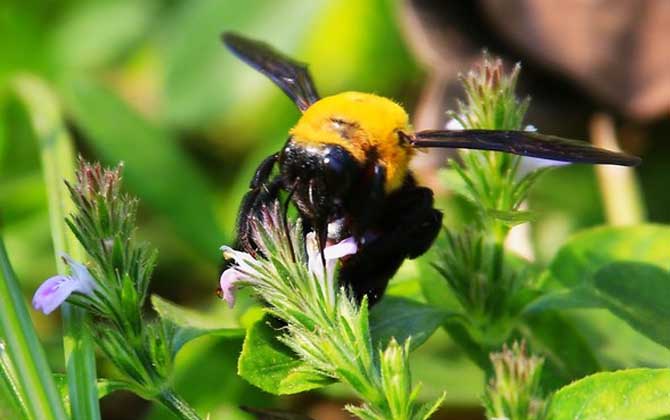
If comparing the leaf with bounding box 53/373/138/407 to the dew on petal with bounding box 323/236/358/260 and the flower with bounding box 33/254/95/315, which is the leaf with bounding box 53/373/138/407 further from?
the dew on petal with bounding box 323/236/358/260

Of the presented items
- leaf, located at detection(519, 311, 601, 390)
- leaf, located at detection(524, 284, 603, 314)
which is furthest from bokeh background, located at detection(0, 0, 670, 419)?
leaf, located at detection(524, 284, 603, 314)

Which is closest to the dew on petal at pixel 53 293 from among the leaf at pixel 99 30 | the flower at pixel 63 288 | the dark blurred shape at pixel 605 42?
the flower at pixel 63 288

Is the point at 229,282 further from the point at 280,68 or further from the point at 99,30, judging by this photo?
the point at 99,30

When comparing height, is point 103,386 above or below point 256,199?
below

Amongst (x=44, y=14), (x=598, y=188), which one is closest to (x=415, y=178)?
(x=598, y=188)

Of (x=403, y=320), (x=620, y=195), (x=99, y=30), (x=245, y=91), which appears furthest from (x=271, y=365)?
(x=99, y=30)

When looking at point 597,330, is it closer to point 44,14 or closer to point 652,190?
point 652,190
